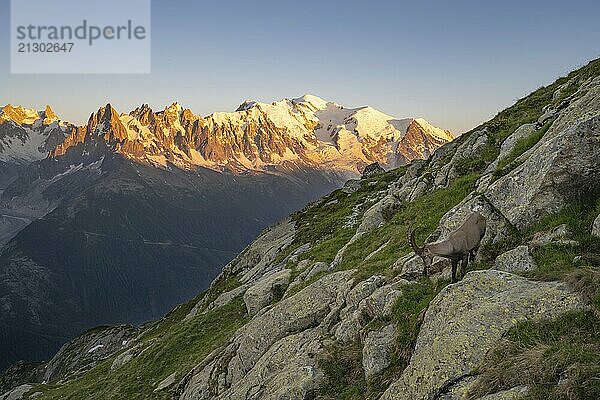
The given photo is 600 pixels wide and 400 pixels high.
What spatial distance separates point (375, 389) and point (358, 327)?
4.34 metres

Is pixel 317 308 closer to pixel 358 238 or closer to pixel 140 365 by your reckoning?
pixel 358 238

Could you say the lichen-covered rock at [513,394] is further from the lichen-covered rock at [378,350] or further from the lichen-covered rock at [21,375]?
the lichen-covered rock at [21,375]

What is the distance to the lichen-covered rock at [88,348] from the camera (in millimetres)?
126700

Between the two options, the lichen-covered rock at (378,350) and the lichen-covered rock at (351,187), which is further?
the lichen-covered rock at (351,187)

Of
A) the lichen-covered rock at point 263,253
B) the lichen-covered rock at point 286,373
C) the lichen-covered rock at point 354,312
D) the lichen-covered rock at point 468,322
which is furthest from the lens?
the lichen-covered rock at point 263,253

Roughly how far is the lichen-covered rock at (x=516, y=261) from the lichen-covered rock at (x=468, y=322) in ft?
7.35

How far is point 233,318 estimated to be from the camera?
46812 mm

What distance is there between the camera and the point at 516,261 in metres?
19.1

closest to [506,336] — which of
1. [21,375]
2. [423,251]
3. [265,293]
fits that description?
[423,251]

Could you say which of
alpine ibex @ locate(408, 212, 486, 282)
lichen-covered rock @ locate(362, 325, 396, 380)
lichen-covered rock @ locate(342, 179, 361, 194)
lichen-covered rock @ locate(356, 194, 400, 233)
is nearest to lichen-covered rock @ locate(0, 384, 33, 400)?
lichen-covered rock @ locate(356, 194, 400, 233)

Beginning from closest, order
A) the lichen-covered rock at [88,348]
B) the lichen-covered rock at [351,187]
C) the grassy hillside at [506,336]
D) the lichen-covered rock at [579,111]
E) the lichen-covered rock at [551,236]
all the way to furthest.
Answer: the grassy hillside at [506,336] → the lichen-covered rock at [551,236] → the lichen-covered rock at [579,111] → the lichen-covered rock at [351,187] → the lichen-covered rock at [88,348]

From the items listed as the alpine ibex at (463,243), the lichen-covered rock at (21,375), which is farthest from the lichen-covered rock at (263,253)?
the lichen-covered rock at (21,375)

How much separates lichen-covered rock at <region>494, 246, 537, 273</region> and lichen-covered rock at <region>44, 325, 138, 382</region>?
11818cm

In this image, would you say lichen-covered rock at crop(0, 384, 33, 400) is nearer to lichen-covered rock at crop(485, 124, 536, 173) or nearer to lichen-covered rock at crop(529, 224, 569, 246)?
lichen-covered rock at crop(485, 124, 536, 173)
